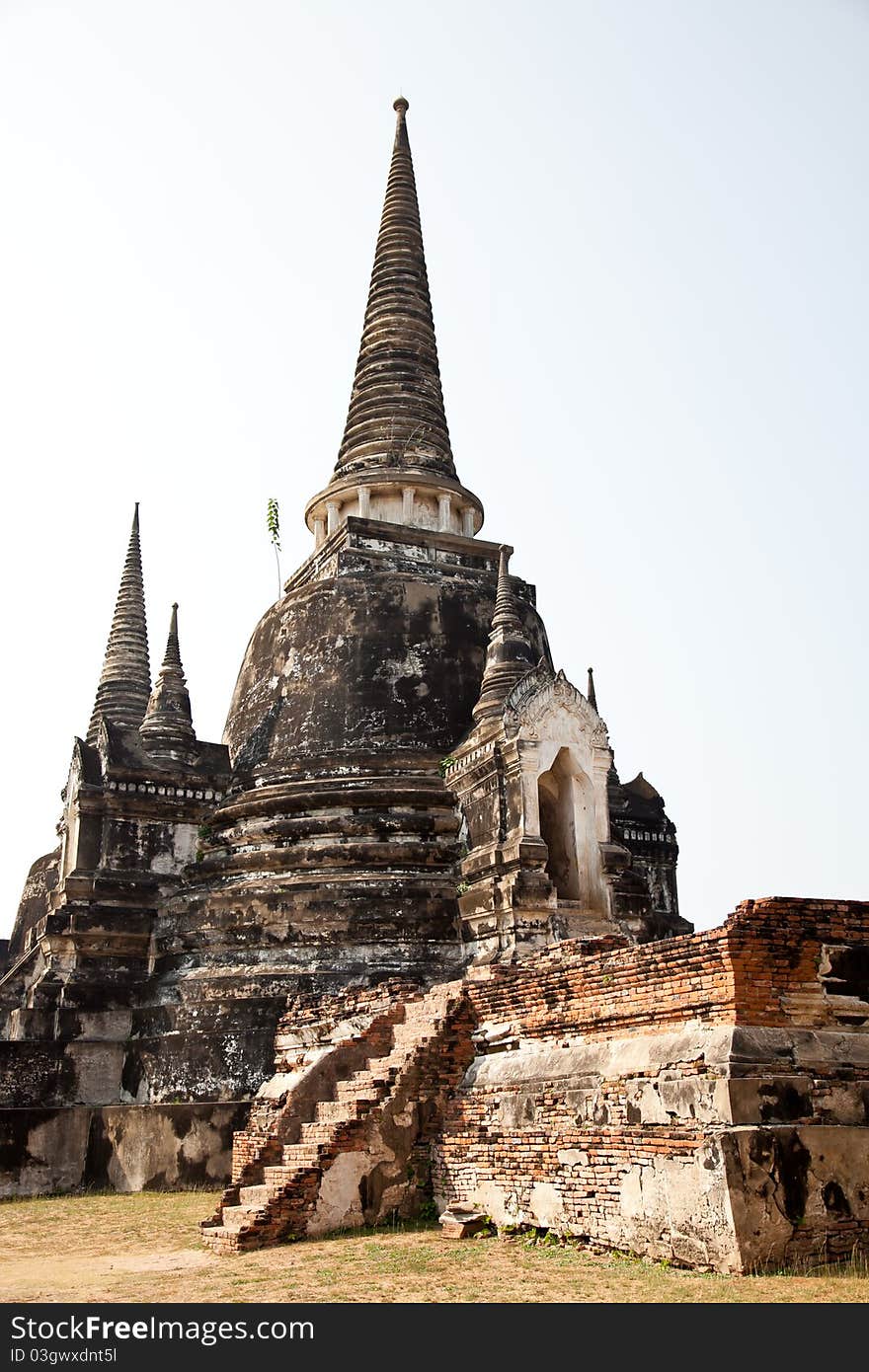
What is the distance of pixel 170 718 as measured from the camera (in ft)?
70.2

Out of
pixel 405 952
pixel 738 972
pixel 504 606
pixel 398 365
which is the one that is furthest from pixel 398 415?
pixel 738 972

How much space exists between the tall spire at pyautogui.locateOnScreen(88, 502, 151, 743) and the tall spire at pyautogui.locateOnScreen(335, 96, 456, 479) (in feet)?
16.9

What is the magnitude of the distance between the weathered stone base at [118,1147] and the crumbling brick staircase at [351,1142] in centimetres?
252

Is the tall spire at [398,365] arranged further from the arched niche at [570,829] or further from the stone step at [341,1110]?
the stone step at [341,1110]

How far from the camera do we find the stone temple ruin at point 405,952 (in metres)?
8.90

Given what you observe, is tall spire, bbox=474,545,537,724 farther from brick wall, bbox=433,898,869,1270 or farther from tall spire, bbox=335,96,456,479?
brick wall, bbox=433,898,869,1270

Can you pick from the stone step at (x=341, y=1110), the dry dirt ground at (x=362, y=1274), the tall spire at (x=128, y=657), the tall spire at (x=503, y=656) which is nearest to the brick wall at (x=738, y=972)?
the dry dirt ground at (x=362, y=1274)

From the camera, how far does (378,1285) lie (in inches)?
332

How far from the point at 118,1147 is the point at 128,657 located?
472 inches

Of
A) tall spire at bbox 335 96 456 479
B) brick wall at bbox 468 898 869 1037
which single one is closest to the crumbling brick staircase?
brick wall at bbox 468 898 869 1037

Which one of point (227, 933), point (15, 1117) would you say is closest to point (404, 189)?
point (227, 933)

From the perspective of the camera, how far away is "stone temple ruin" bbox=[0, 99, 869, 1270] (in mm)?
8898
